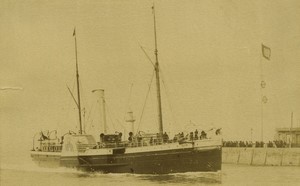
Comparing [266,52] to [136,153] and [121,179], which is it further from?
[136,153]

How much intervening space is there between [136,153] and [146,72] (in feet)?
5.80

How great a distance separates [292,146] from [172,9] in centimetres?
558

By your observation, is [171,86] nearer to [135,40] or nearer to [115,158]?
[135,40]

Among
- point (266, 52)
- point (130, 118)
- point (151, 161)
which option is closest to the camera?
point (266, 52)

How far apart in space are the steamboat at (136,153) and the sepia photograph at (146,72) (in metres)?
0.44

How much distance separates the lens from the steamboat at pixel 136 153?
6.68m

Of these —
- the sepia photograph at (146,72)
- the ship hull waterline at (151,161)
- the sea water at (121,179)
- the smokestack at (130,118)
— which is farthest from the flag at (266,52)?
the ship hull waterline at (151,161)

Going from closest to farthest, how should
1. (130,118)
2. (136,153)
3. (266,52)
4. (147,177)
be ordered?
(266,52) < (130,118) < (147,177) < (136,153)

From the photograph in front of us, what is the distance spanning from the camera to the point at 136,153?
7121mm

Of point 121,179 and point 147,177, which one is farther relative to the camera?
point 147,177

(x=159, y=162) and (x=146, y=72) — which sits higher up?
(x=146, y=72)

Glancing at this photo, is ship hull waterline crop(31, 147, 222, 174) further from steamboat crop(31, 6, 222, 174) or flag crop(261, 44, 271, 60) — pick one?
flag crop(261, 44, 271, 60)

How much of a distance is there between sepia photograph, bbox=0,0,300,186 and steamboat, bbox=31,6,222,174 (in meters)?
0.44

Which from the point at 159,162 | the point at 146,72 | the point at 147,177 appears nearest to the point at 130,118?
the point at 146,72
